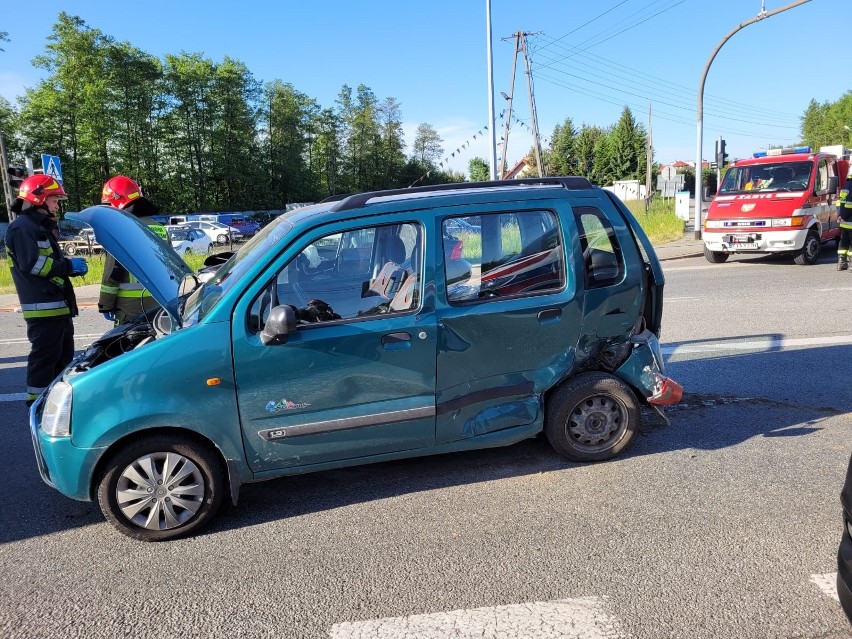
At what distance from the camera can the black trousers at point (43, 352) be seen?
17.0 feet

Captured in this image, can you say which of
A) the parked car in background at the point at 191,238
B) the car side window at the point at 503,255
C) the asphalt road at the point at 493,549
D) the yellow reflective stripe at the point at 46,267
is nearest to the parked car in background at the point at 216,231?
the parked car in background at the point at 191,238

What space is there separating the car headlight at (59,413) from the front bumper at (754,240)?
13348 millimetres

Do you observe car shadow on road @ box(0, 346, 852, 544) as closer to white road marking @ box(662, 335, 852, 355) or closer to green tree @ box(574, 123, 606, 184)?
white road marking @ box(662, 335, 852, 355)

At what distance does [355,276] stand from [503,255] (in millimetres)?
917

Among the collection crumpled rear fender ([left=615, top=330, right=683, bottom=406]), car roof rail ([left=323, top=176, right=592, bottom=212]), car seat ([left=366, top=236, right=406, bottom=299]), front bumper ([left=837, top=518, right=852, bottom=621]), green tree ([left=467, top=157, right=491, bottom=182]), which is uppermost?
green tree ([left=467, top=157, right=491, bottom=182])

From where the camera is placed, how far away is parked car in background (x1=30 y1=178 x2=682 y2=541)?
339cm

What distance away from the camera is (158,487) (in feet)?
11.3

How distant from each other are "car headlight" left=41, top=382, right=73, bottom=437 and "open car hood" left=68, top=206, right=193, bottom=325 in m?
0.69

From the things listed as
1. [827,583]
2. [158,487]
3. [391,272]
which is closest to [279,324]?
[391,272]

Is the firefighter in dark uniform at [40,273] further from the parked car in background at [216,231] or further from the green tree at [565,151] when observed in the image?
the green tree at [565,151]

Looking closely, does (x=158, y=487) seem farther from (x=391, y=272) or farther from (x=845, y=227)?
(x=845, y=227)

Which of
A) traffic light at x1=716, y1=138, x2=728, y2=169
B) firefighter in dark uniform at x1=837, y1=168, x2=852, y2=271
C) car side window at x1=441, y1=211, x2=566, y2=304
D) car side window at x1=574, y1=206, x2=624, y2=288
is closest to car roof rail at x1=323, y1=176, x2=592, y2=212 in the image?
car side window at x1=574, y1=206, x2=624, y2=288

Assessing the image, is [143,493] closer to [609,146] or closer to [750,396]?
[750,396]

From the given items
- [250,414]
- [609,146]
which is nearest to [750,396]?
[250,414]
